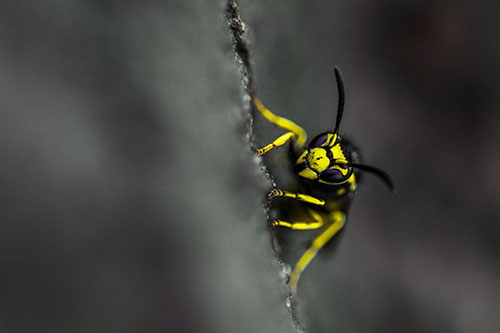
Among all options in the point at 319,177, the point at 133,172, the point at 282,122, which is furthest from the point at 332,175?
the point at 133,172

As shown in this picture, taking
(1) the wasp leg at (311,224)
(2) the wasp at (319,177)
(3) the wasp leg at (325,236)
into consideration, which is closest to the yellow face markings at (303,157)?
(2) the wasp at (319,177)

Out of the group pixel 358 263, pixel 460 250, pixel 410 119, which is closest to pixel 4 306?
pixel 358 263

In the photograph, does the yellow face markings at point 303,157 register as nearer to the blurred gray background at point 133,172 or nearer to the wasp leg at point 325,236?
the blurred gray background at point 133,172

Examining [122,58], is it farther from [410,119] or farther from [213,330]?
[410,119]

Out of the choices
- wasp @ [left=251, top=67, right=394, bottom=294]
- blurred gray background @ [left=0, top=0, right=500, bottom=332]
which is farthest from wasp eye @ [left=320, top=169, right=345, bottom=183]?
blurred gray background @ [left=0, top=0, right=500, bottom=332]

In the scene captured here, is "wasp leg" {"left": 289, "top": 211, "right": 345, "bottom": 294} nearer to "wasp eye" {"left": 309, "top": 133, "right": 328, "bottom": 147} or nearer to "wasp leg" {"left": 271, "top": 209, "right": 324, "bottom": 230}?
"wasp leg" {"left": 271, "top": 209, "right": 324, "bottom": 230}

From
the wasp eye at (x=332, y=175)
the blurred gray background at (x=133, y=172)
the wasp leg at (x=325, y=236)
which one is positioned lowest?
the wasp leg at (x=325, y=236)

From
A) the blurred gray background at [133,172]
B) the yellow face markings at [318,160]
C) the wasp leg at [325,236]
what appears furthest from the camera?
the wasp leg at [325,236]
